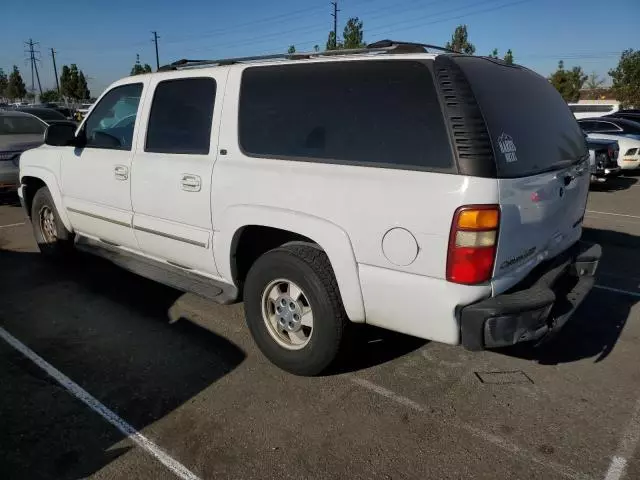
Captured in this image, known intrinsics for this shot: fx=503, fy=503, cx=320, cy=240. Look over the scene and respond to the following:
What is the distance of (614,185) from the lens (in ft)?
42.5

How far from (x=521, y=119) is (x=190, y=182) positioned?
2224 mm

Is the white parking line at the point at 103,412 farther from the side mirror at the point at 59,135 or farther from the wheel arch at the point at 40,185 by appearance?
the side mirror at the point at 59,135

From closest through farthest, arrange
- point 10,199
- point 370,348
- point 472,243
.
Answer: point 472,243 → point 370,348 → point 10,199

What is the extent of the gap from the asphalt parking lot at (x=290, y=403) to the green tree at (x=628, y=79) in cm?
3888

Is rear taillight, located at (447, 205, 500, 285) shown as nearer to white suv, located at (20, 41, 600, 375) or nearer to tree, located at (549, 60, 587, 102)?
white suv, located at (20, 41, 600, 375)

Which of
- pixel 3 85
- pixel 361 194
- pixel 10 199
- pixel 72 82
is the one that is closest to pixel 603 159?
pixel 361 194

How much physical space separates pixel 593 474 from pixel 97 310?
12.6ft

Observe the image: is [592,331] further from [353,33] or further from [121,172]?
[353,33]

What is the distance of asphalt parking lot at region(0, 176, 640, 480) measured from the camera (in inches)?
99.3

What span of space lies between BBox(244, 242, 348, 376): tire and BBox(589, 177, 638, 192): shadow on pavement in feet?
37.2

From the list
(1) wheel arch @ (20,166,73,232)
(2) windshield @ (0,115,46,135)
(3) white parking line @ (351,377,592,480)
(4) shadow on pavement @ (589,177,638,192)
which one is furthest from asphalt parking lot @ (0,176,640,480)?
(4) shadow on pavement @ (589,177,638,192)

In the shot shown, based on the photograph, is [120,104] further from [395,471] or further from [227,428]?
[395,471]

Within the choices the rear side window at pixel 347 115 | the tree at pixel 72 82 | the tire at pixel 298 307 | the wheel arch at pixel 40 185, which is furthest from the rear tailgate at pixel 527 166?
the tree at pixel 72 82

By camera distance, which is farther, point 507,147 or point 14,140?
point 14,140
